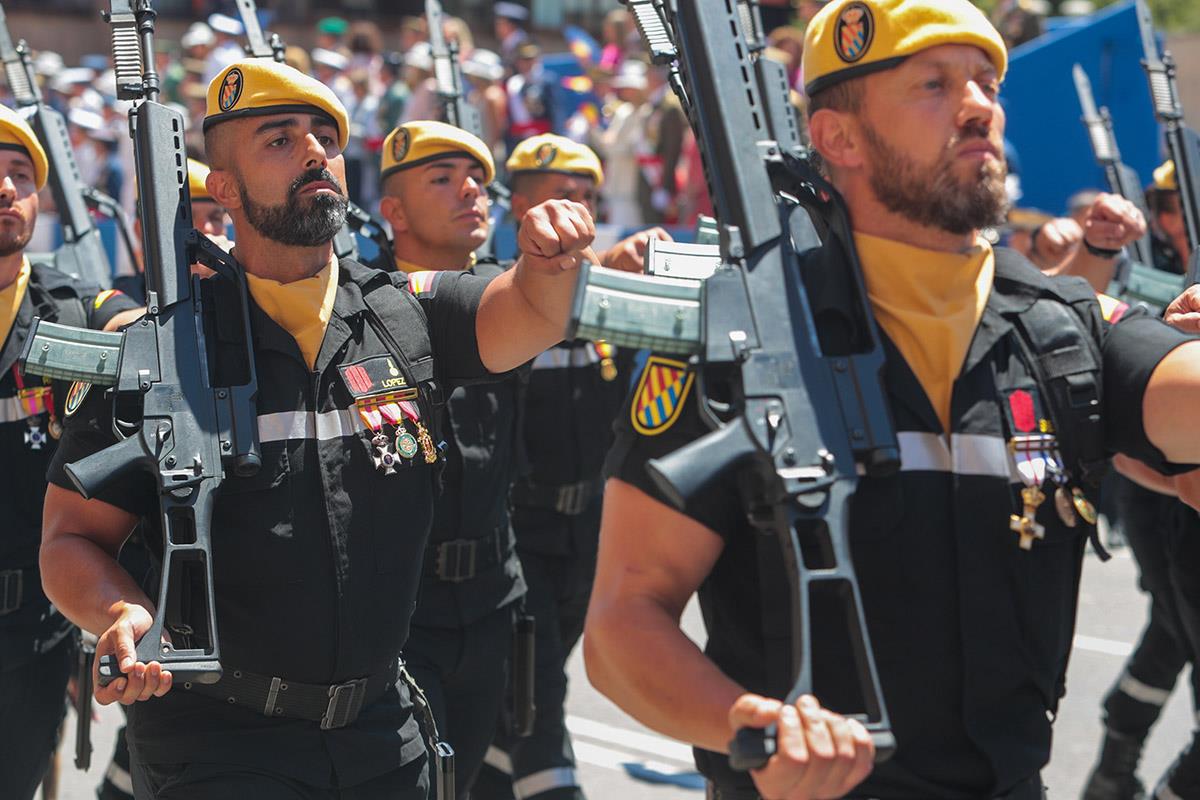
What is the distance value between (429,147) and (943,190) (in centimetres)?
337

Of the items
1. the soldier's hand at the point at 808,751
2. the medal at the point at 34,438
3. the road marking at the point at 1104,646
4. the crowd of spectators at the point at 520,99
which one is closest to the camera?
the soldier's hand at the point at 808,751

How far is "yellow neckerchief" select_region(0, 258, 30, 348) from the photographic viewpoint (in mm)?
4555

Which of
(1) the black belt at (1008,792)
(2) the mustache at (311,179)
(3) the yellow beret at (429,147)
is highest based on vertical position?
(3) the yellow beret at (429,147)

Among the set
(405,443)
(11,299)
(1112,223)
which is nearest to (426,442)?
(405,443)

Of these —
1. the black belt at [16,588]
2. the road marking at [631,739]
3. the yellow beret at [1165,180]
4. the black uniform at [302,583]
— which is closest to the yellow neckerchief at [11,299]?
the black belt at [16,588]

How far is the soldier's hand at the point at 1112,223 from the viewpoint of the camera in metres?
4.48

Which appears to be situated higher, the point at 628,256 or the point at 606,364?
the point at 628,256

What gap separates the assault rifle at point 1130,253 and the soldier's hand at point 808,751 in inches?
101

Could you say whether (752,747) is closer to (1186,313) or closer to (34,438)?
(1186,313)

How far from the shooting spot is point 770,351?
2.44 m

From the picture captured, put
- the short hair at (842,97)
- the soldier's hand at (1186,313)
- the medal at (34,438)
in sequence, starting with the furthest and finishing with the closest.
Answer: the medal at (34,438), the soldier's hand at (1186,313), the short hair at (842,97)

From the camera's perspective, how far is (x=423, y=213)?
5570 millimetres

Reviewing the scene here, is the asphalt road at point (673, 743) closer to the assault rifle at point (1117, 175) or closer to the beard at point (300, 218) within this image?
the assault rifle at point (1117, 175)

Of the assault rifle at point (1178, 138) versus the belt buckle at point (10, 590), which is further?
the assault rifle at point (1178, 138)
